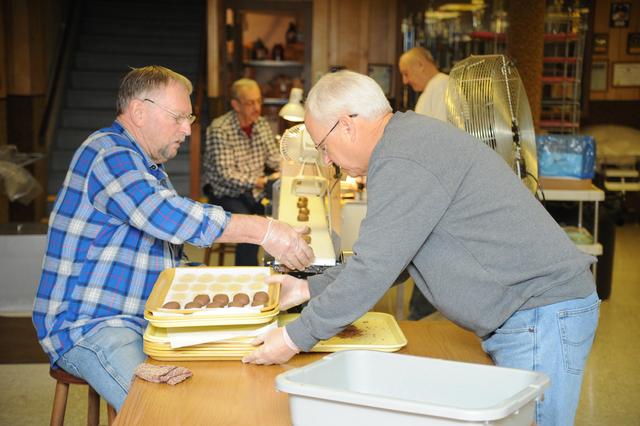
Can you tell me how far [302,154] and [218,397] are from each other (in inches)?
69.0

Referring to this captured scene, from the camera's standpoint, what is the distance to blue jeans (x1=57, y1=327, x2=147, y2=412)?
241 cm

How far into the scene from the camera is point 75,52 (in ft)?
34.7

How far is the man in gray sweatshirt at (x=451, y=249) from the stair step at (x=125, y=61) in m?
8.69

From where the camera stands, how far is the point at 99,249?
8.42 feet

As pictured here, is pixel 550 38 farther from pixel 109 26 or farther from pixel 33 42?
pixel 109 26

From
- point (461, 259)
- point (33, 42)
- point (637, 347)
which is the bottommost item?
point (637, 347)

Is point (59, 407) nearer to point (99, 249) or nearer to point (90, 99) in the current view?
point (99, 249)

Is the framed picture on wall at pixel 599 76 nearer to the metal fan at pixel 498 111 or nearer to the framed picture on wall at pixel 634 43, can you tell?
the framed picture on wall at pixel 634 43

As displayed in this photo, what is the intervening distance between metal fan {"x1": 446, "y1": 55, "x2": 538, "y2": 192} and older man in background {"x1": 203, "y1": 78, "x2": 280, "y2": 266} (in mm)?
2870

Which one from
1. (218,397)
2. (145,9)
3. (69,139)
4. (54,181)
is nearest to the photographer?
(218,397)

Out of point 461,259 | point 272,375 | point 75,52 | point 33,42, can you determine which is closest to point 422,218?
point 461,259

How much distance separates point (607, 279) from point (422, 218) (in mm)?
4898

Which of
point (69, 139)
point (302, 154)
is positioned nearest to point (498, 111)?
point (302, 154)

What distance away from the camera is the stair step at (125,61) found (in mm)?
10539
